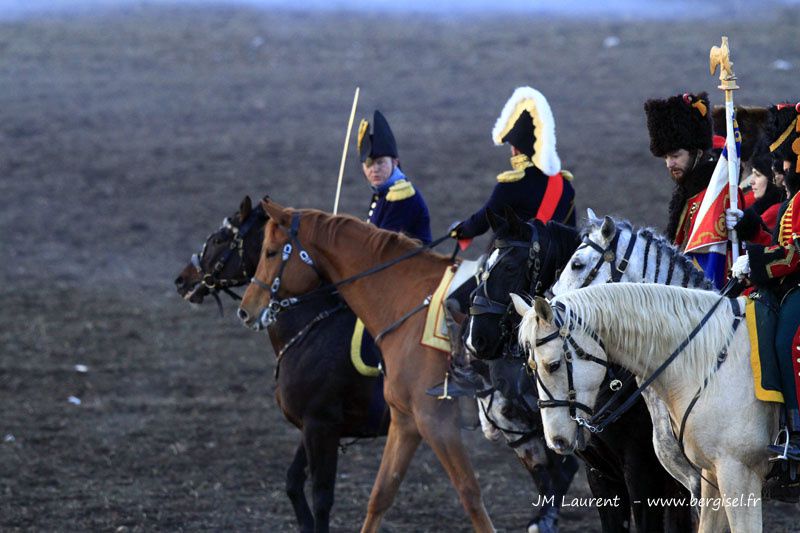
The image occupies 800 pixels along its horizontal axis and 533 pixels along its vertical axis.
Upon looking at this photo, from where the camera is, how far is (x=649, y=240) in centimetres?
594

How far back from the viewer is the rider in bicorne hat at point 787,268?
5.05m

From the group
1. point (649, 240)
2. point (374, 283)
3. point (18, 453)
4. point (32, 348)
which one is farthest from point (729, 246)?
point (32, 348)

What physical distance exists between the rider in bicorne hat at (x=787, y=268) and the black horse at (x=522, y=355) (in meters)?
1.08

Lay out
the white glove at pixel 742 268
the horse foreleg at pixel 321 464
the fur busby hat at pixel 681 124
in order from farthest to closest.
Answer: the horse foreleg at pixel 321 464
the fur busby hat at pixel 681 124
the white glove at pixel 742 268

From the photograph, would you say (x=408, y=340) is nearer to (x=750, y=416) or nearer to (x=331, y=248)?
(x=331, y=248)

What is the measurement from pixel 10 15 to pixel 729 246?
24.7m

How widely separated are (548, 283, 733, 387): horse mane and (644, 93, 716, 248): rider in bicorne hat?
1.45 m

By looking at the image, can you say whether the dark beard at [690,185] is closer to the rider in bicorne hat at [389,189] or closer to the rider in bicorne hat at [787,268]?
the rider in bicorne hat at [787,268]

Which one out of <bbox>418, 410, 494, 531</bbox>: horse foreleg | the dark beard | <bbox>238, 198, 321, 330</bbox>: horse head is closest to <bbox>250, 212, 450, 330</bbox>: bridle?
<bbox>238, 198, 321, 330</bbox>: horse head

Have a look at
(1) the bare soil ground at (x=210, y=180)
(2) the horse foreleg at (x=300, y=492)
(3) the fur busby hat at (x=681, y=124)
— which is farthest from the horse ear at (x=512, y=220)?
(1) the bare soil ground at (x=210, y=180)

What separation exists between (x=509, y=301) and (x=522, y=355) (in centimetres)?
35

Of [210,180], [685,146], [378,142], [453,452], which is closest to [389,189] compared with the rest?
[378,142]

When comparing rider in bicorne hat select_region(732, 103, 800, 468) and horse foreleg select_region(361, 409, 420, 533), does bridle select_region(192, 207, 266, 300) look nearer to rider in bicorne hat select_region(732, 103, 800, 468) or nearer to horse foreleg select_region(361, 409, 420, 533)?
horse foreleg select_region(361, 409, 420, 533)

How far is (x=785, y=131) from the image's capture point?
220 inches
